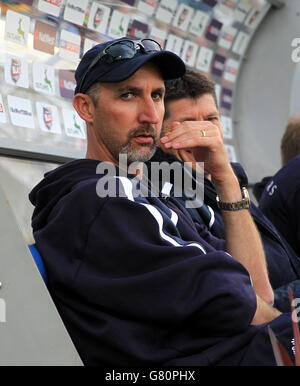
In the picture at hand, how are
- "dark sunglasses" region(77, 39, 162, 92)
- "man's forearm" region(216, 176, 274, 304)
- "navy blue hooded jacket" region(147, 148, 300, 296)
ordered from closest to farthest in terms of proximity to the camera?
"dark sunglasses" region(77, 39, 162, 92), "man's forearm" region(216, 176, 274, 304), "navy blue hooded jacket" region(147, 148, 300, 296)

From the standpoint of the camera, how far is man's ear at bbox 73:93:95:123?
1951mm

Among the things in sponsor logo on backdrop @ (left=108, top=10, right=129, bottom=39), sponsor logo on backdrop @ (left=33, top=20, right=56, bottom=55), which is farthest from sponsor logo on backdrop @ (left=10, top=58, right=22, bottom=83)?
sponsor logo on backdrop @ (left=108, top=10, right=129, bottom=39)

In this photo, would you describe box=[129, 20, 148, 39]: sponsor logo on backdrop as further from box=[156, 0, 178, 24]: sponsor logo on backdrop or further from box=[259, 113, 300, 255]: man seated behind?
box=[259, 113, 300, 255]: man seated behind

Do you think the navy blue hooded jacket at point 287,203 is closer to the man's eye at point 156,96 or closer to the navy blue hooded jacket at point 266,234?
the navy blue hooded jacket at point 266,234

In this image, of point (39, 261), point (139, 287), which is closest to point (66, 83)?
point (39, 261)

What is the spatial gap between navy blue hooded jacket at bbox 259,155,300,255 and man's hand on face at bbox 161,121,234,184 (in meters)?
0.72

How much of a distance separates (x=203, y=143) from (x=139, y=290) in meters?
0.64

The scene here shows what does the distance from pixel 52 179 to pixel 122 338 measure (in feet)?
1.85

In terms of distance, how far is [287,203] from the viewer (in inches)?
109

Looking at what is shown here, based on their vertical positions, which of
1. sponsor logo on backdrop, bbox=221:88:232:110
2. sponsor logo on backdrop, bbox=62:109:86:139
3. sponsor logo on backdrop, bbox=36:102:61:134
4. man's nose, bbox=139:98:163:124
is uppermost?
man's nose, bbox=139:98:163:124

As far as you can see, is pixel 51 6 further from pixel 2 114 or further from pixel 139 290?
pixel 139 290

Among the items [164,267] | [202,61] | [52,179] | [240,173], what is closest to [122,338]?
[164,267]

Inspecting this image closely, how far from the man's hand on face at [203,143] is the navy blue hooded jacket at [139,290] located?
13.0 inches

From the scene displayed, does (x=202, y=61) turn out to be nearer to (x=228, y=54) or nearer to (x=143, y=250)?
(x=228, y=54)
